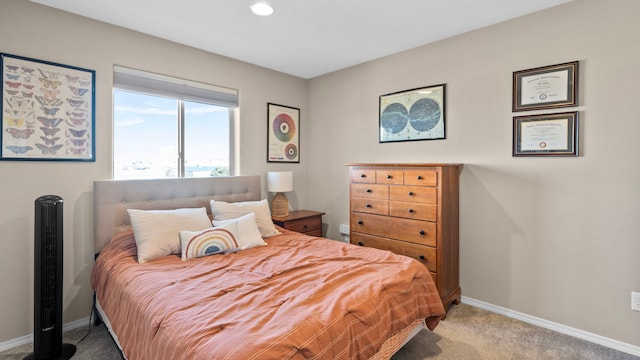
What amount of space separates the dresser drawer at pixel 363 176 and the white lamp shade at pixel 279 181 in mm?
836

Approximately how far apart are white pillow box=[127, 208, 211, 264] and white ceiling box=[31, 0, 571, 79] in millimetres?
1577

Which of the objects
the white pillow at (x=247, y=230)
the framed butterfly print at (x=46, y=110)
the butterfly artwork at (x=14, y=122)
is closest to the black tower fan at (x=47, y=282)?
the framed butterfly print at (x=46, y=110)

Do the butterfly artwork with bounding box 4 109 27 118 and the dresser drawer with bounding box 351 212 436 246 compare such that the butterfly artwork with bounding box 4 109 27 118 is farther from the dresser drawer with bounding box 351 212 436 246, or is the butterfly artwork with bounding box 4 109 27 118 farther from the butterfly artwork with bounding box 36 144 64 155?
the dresser drawer with bounding box 351 212 436 246

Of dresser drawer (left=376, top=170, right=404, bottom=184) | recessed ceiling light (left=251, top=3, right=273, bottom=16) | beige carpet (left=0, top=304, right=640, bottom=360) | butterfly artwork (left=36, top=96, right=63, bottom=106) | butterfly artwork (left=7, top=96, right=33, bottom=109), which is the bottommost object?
beige carpet (left=0, top=304, right=640, bottom=360)

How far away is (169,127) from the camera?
315 cm

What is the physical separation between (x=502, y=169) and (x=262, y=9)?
2359mm

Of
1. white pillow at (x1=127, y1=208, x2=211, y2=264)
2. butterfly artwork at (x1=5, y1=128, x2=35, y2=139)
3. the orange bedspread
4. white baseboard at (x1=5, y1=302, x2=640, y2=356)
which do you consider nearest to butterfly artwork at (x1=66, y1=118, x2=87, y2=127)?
butterfly artwork at (x1=5, y1=128, x2=35, y2=139)

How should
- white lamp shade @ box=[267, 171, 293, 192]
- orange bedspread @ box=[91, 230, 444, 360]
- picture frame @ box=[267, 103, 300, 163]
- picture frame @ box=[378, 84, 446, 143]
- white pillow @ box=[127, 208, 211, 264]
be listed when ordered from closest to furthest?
orange bedspread @ box=[91, 230, 444, 360] → white pillow @ box=[127, 208, 211, 264] → picture frame @ box=[378, 84, 446, 143] → white lamp shade @ box=[267, 171, 293, 192] → picture frame @ box=[267, 103, 300, 163]

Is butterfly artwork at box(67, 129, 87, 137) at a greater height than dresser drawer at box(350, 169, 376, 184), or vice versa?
butterfly artwork at box(67, 129, 87, 137)

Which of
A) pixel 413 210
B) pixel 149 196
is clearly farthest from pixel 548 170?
pixel 149 196

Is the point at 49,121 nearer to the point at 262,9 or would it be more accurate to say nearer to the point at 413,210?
the point at 262,9

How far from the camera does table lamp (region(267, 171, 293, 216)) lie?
3.65 meters

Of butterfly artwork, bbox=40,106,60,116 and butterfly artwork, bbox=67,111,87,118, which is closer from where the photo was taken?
butterfly artwork, bbox=40,106,60,116

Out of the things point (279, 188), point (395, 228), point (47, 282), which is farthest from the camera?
point (279, 188)
